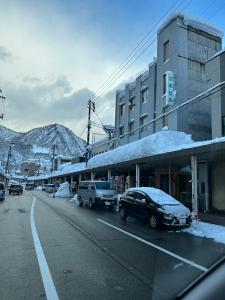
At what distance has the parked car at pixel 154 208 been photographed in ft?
54.0

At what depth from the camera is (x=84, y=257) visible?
9688 mm

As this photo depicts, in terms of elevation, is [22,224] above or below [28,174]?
below

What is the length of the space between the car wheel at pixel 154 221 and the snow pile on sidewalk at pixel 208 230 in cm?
118

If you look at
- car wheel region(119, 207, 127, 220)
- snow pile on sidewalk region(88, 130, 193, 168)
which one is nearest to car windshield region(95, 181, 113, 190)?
snow pile on sidewalk region(88, 130, 193, 168)

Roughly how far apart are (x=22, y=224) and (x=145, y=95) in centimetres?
2891

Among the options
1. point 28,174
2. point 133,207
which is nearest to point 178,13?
point 133,207

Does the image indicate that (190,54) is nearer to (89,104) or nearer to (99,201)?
(99,201)

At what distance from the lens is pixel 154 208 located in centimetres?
1727

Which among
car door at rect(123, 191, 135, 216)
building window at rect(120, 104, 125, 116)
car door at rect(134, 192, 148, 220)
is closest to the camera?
car door at rect(134, 192, 148, 220)

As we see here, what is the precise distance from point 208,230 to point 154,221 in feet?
7.96

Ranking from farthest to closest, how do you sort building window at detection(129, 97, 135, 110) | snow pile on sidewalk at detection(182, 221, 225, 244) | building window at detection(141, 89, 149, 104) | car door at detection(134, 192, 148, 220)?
building window at detection(129, 97, 135, 110) → building window at detection(141, 89, 149, 104) → car door at detection(134, 192, 148, 220) → snow pile on sidewalk at detection(182, 221, 225, 244)

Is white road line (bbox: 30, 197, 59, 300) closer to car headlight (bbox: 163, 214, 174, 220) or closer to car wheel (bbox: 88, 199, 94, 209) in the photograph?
car headlight (bbox: 163, 214, 174, 220)

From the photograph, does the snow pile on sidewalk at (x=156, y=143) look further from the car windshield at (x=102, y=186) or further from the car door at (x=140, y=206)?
the car door at (x=140, y=206)

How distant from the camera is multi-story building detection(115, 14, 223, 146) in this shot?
34688 millimetres
